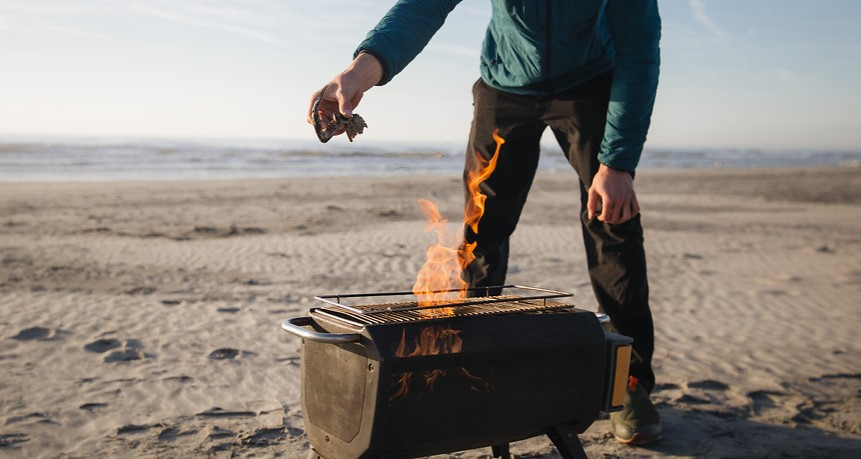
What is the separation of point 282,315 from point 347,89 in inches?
133

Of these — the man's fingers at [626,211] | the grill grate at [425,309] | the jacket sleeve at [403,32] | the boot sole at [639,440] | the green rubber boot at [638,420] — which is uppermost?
the jacket sleeve at [403,32]

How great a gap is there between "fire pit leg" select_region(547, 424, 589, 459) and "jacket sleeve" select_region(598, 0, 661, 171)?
3.15 ft

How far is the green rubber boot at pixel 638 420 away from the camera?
2896mm

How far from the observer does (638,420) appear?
9.52 feet

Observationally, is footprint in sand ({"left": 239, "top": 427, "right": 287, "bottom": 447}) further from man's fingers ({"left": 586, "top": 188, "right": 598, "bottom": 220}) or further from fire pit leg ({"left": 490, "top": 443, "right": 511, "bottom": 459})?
man's fingers ({"left": 586, "top": 188, "right": 598, "bottom": 220})

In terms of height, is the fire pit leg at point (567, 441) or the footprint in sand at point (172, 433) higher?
the fire pit leg at point (567, 441)

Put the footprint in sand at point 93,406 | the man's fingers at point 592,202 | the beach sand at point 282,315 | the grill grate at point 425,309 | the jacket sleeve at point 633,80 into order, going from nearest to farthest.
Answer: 1. the grill grate at point 425,309
2. the jacket sleeve at point 633,80
3. the man's fingers at point 592,202
4. the beach sand at point 282,315
5. the footprint in sand at point 93,406

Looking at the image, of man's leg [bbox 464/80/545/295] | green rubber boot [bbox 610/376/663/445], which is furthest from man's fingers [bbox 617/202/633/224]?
green rubber boot [bbox 610/376/663/445]

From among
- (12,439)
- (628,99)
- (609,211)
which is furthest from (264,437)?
(628,99)

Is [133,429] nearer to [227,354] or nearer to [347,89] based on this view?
[227,354]

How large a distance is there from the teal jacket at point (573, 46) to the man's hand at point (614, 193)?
39 mm

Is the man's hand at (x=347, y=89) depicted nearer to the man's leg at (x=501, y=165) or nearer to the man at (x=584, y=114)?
the man at (x=584, y=114)

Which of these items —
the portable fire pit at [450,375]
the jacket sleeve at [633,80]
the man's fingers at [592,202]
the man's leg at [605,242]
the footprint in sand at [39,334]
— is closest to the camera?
the portable fire pit at [450,375]

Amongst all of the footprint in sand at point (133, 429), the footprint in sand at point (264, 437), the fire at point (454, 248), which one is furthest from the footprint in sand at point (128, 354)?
the fire at point (454, 248)
